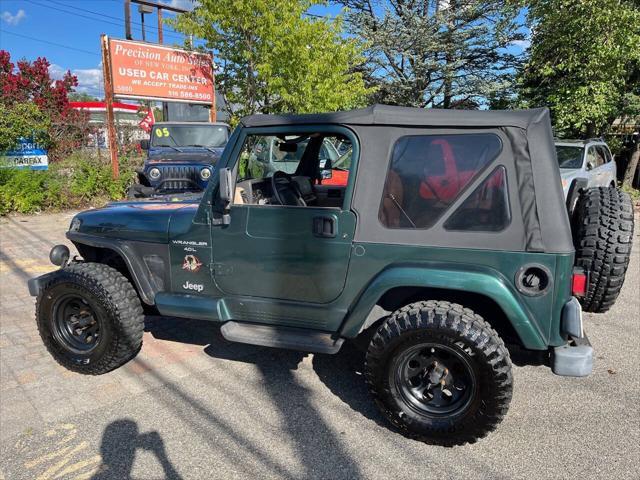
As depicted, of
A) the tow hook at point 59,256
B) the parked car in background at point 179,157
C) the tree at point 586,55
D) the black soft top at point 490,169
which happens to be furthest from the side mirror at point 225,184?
the tree at point 586,55

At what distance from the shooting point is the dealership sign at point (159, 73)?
1128 cm

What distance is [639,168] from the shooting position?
14695 mm

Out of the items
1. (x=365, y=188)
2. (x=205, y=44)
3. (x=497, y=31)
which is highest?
(x=497, y=31)

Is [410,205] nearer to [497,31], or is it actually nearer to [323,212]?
[323,212]

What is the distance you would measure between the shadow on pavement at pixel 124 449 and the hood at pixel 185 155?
6862 millimetres

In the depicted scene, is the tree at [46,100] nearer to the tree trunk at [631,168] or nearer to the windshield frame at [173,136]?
the windshield frame at [173,136]

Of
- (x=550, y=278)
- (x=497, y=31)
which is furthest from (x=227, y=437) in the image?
(x=497, y=31)

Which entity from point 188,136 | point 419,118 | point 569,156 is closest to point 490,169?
point 419,118

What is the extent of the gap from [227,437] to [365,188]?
1.73 meters

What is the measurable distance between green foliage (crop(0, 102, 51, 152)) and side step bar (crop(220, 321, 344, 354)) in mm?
9647

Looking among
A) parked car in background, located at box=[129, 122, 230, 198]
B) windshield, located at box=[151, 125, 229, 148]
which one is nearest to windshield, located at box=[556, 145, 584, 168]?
parked car in background, located at box=[129, 122, 230, 198]

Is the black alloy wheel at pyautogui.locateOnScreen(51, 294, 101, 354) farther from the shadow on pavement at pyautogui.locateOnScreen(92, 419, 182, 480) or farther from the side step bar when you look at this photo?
the side step bar

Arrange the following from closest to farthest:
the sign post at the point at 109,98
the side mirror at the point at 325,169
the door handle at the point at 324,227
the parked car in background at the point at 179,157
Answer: the door handle at the point at 324,227
the side mirror at the point at 325,169
the parked car in background at the point at 179,157
the sign post at the point at 109,98

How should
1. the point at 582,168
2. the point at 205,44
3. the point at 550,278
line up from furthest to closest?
the point at 205,44 < the point at 582,168 < the point at 550,278
